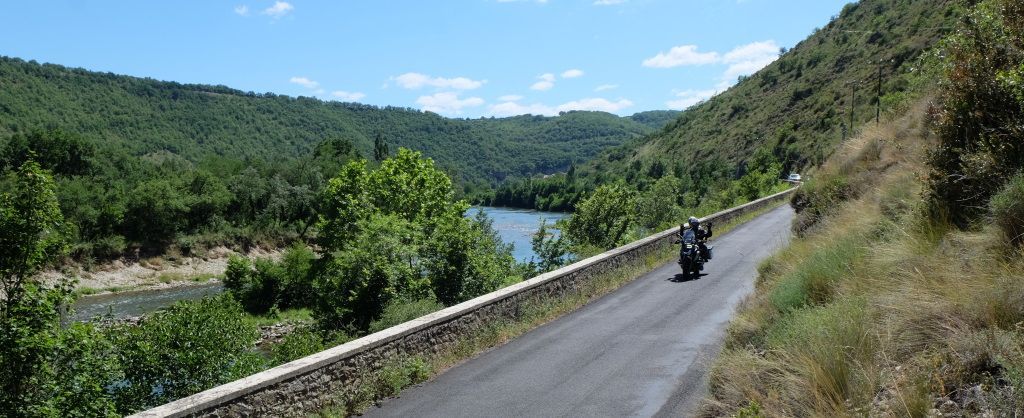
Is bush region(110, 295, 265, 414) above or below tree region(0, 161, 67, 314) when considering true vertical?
below

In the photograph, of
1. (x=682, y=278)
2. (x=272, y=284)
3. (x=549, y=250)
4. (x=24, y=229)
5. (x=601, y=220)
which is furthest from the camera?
(x=272, y=284)

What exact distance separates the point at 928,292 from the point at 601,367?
15.7 ft

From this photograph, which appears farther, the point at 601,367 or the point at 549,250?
the point at 549,250

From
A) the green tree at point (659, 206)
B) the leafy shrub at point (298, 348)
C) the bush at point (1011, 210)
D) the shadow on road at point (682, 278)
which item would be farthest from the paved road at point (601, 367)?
the green tree at point (659, 206)

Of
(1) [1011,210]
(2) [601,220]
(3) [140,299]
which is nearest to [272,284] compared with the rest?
(3) [140,299]

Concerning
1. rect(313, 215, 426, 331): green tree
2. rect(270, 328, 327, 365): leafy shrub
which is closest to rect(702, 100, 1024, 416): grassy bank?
rect(313, 215, 426, 331): green tree

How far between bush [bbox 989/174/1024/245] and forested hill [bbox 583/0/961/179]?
4051 cm

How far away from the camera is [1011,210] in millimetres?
6379

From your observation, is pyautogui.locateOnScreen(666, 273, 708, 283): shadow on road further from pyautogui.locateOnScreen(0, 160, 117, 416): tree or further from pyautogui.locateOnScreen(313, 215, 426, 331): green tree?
pyautogui.locateOnScreen(0, 160, 117, 416): tree

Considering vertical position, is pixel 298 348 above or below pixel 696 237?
below

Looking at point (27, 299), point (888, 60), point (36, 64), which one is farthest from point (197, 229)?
point (36, 64)

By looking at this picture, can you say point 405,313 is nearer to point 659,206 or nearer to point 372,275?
point 372,275

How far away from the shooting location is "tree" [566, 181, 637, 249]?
127 feet

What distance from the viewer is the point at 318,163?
8394 cm
